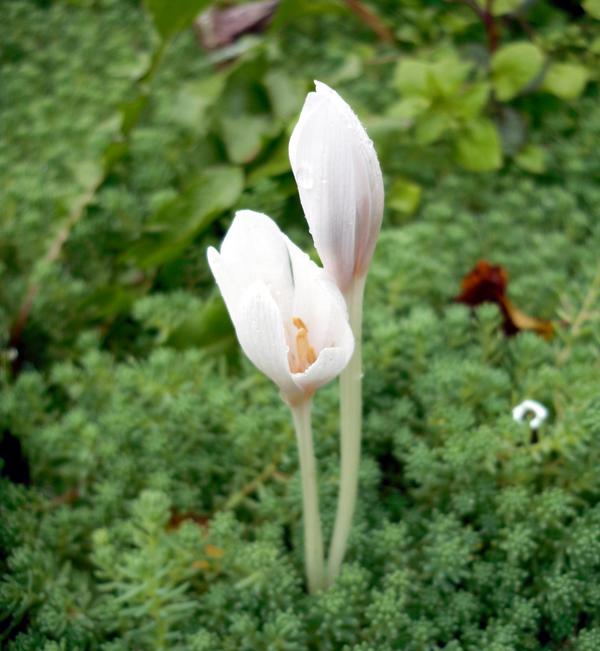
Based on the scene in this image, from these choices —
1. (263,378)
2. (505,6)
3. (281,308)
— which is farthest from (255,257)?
(505,6)

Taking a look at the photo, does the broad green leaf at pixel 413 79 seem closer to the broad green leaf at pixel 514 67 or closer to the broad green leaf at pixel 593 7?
the broad green leaf at pixel 514 67

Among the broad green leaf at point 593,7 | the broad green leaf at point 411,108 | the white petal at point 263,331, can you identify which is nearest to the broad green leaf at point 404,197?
the broad green leaf at point 411,108

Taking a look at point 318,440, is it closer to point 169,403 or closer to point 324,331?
point 169,403

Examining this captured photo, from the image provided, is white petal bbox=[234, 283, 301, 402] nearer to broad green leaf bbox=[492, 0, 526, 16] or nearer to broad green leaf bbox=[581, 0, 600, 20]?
broad green leaf bbox=[581, 0, 600, 20]

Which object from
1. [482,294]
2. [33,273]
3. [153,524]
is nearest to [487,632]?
[153,524]

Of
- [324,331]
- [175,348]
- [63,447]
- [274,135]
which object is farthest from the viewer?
[274,135]

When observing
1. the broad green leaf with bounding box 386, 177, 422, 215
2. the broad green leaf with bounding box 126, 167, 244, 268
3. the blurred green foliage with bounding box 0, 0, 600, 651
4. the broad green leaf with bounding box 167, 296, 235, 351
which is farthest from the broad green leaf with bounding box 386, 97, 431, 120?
the broad green leaf with bounding box 167, 296, 235, 351

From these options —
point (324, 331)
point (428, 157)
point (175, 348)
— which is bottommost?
point (428, 157)
